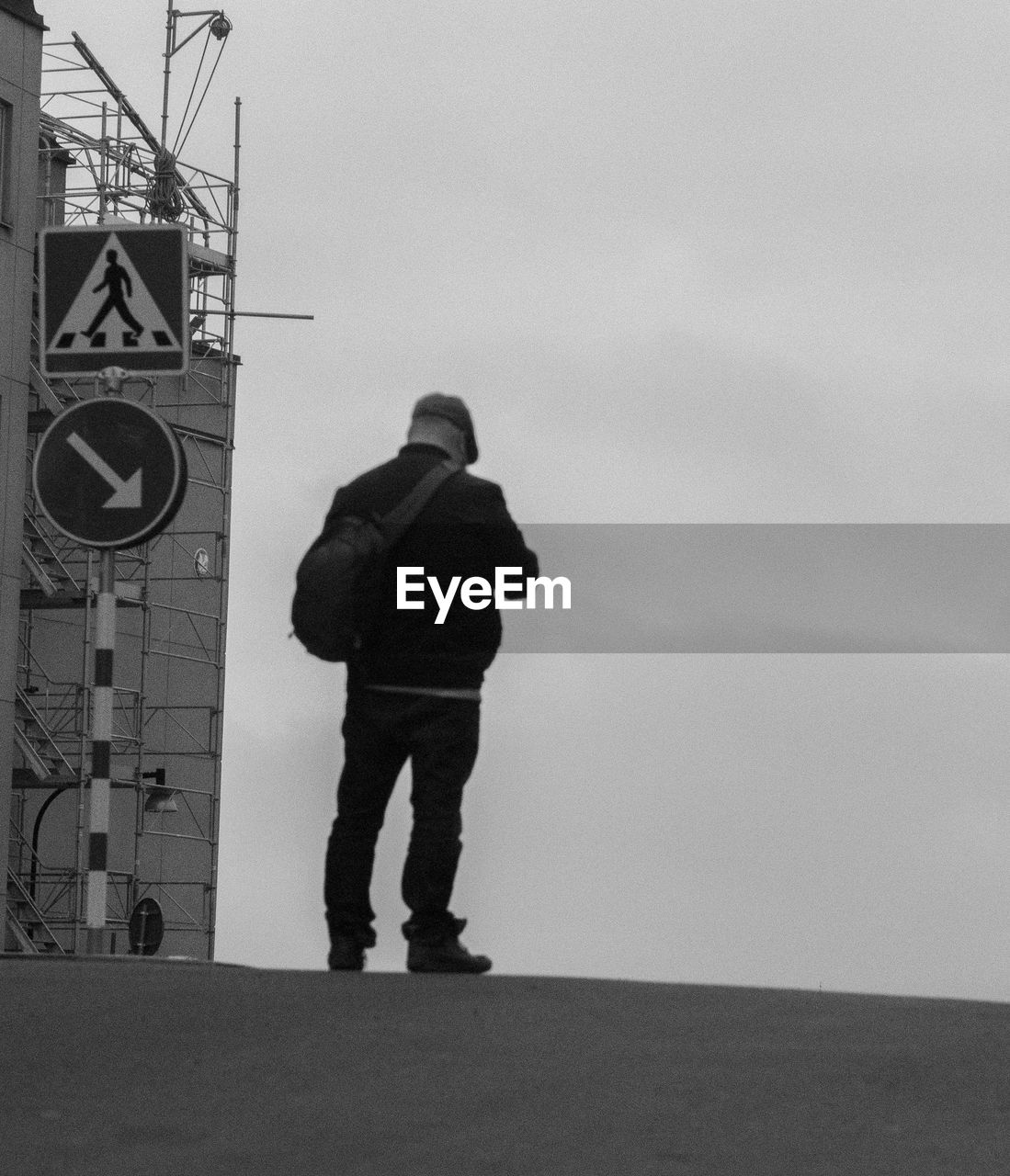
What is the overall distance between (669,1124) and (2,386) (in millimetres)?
28051

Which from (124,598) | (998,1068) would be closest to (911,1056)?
(998,1068)

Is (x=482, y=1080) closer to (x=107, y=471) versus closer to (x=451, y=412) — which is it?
(x=451, y=412)

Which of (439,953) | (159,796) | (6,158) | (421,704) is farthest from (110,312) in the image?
(159,796)

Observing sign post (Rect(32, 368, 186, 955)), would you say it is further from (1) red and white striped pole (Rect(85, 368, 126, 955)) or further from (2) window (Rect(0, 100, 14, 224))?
(2) window (Rect(0, 100, 14, 224))

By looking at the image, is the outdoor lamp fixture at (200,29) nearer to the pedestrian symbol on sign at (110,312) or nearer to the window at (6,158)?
the window at (6,158)

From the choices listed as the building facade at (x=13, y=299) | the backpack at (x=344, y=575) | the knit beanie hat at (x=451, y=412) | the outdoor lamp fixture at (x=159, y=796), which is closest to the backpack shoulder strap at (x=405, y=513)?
the backpack at (x=344, y=575)

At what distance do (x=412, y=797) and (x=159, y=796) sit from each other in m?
31.8

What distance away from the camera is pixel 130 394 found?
43.9 metres

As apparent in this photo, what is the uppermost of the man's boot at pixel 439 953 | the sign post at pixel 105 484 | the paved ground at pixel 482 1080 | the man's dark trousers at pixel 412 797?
the sign post at pixel 105 484

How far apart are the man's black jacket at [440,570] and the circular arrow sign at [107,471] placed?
1616mm

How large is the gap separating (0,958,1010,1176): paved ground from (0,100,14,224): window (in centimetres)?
2597

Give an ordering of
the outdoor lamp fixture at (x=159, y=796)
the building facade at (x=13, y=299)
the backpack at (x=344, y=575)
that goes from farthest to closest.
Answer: the outdoor lamp fixture at (x=159, y=796) < the building facade at (x=13, y=299) < the backpack at (x=344, y=575)

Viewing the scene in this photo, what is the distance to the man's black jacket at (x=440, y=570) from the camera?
810 centimetres

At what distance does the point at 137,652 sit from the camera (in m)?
40.4
